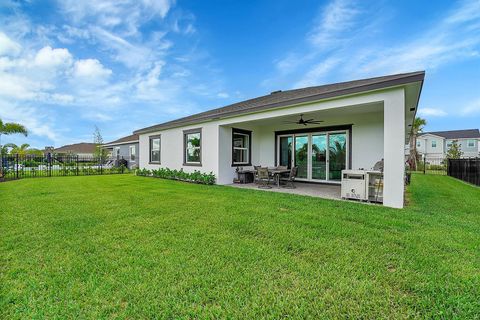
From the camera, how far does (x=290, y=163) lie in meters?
10.8

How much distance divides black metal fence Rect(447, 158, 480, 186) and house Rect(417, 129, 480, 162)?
22.4 m

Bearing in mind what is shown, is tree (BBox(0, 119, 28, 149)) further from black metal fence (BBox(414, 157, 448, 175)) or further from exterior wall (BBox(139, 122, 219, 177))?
black metal fence (BBox(414, 157, 448, 175))

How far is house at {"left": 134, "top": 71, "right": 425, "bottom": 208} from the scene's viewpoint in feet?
17.7

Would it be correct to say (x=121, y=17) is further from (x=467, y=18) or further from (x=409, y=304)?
(x=467, y=18)

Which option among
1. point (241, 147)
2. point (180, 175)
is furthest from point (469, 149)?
point (180, 175)

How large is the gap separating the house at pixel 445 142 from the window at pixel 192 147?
3554cm

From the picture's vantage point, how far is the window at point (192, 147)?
34.2 feet

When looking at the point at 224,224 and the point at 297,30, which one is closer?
the point at 224,224

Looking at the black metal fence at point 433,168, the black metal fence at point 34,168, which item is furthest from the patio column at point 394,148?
the black metal fence at point 34,168

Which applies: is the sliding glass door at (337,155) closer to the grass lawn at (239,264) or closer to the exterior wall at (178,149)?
the grass lawn at (239,264)

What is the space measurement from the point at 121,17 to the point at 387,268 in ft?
39.1

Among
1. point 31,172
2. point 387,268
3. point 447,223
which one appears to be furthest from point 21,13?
point 447,223

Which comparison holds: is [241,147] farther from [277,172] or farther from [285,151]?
[277,172]

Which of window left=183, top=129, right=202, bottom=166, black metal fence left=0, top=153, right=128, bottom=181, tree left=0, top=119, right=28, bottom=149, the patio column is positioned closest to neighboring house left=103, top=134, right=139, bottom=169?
black metal fence left=0, top=153, right=128, bottom=181
